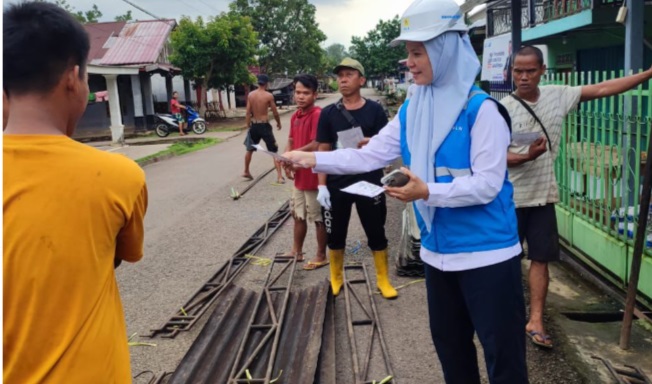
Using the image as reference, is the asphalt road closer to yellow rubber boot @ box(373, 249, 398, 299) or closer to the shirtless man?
yellow rubber boot @ box(373, 249, 398, 299)

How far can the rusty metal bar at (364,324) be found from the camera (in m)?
3.85

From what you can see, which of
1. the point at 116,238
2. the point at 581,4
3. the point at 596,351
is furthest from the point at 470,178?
the point at 581,4

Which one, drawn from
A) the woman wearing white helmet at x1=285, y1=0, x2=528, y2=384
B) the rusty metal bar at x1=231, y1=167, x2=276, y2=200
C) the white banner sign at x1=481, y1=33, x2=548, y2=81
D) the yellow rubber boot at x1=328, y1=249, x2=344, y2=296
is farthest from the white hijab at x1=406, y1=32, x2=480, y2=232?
the white banner sign at x1=481, y1=33, x2=548, y2=81

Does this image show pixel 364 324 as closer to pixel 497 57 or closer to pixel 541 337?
pixel 541 337

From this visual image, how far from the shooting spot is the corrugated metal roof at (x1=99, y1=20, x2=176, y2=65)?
27281 mm

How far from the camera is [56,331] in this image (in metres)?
1.59

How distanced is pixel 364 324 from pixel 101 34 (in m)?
29.2

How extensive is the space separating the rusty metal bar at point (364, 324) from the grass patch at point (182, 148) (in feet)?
36.7

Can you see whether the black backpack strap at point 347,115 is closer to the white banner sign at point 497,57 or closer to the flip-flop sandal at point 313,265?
the flip-flop sandal at point 313,265

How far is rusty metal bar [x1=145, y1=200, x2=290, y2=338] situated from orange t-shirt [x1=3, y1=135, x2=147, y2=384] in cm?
306

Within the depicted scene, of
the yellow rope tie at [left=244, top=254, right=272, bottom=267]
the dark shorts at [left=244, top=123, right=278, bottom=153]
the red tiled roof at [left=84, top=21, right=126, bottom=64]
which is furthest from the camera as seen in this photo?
the red tiled roof at [left=84, top=21, right=126, bottom=64]

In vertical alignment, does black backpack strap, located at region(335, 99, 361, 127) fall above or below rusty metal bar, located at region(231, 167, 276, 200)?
above

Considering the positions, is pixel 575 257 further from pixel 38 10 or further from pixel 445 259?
pixel 38 10

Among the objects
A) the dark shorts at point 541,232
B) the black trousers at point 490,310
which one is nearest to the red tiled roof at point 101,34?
the dark shorts at point 541,232
